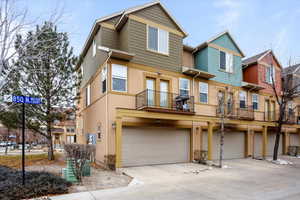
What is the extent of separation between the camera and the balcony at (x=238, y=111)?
15039mm

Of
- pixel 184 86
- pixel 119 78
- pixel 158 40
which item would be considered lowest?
pixel 184 86

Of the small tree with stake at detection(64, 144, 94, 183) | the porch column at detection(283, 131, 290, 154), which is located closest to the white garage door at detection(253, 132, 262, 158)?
the porch column at detection(283, 131, 290, 154)

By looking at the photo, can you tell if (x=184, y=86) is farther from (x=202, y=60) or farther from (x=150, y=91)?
(x=202, y=60)

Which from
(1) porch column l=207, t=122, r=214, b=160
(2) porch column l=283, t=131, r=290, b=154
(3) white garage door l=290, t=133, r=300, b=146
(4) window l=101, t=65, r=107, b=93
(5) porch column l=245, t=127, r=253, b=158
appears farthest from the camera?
Answer: (3) white garage door l=290, t=133, r=300, b=146

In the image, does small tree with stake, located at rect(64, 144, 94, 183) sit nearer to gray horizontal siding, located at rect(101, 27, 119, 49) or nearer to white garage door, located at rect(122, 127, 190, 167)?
white garage door, located at rect(122, 127, 190, 167)

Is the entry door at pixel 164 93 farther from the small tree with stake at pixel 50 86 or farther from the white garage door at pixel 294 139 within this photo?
the white garage door at pixel 294 139

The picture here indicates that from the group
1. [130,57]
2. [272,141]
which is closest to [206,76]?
[130,57]

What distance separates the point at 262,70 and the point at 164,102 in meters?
11.3

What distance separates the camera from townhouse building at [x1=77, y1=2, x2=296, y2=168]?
38.3 ft

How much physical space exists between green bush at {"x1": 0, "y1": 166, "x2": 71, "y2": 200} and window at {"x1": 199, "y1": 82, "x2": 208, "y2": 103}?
1083 centimetres

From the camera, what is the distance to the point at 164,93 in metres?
12.9

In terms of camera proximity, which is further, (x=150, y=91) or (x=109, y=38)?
(x=109, y=38)

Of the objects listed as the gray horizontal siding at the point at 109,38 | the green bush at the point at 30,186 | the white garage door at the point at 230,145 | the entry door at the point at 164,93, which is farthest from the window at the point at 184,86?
the green bush at the point at 30,186

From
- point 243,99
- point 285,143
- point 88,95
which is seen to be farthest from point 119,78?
point 285,143
